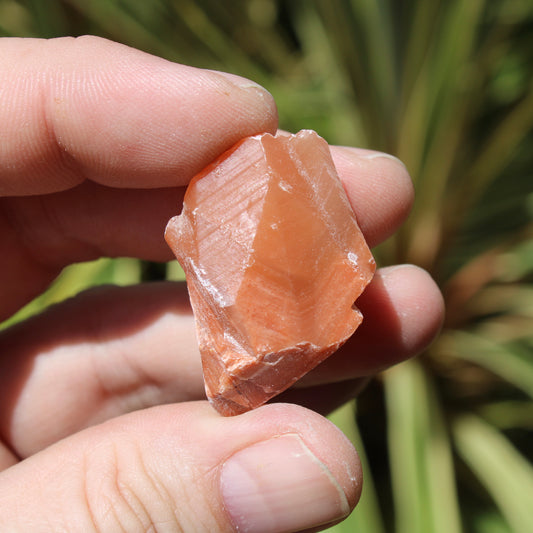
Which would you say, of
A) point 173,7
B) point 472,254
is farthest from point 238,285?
point 173,7

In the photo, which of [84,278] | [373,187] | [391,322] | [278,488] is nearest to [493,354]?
[391,322]

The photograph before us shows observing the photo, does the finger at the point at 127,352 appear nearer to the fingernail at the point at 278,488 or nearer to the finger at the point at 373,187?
the finger at the point at 373,187

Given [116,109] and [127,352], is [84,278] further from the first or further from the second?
[116,109]

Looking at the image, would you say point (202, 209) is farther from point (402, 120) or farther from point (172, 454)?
point (402, 120)

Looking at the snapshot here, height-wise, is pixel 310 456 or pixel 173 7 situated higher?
pixel 173 7

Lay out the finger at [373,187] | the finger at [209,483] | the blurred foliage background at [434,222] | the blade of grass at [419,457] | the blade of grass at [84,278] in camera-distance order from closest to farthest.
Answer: the finger at [209,483], the finger at [373,187], the blade of grass at [419,457], the blurred foliage background at [434,222], the blade of grass at [84,278]

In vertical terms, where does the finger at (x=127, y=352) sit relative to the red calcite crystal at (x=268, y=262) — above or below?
below

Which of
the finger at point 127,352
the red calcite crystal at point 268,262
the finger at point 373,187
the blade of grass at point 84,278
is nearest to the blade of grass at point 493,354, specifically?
the finger at point 127,352
